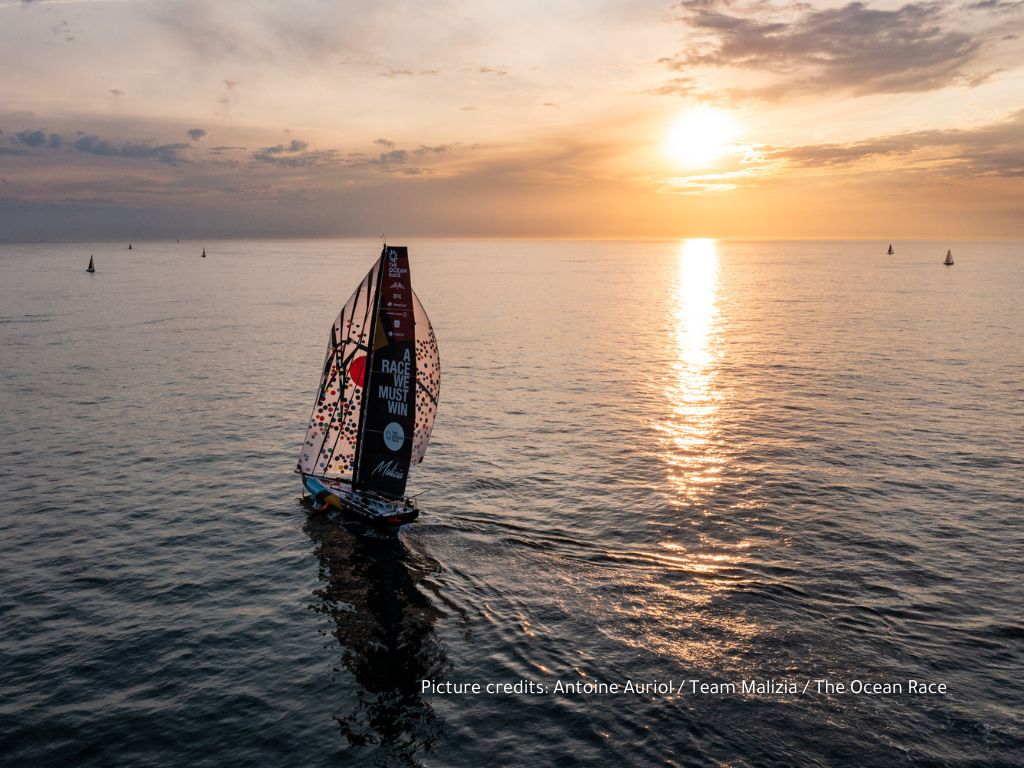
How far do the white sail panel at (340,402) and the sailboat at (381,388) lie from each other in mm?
56

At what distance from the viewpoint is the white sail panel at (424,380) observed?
37344 mm

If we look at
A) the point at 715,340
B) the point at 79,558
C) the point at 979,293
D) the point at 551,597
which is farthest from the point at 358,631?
the point at 979,293

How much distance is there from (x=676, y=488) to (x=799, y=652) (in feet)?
57.1

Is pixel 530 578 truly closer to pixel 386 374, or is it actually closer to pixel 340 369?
pixel 386 374

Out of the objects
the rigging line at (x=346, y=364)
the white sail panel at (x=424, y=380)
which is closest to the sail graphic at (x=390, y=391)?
the white sail panel at (x=424, y=380)

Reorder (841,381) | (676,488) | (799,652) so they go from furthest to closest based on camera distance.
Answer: (841,381)
(676,488)
(799,652)

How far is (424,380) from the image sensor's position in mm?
38000

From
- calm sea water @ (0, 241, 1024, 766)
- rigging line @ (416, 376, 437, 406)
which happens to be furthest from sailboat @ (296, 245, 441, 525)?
calm sea water @ (0, 241, 1024, 766)

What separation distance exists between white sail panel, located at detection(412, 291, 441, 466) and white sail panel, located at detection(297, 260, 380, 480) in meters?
3.07

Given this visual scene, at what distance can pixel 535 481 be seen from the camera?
143 feet

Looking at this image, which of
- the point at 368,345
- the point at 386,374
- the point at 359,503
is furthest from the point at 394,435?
the point at 368,345

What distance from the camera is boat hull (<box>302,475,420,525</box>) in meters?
35.0

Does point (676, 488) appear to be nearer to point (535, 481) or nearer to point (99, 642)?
point (535, 481)

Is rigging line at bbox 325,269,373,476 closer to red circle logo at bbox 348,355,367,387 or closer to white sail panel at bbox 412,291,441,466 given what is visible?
red circle logo at bbox 348,355,367,387
